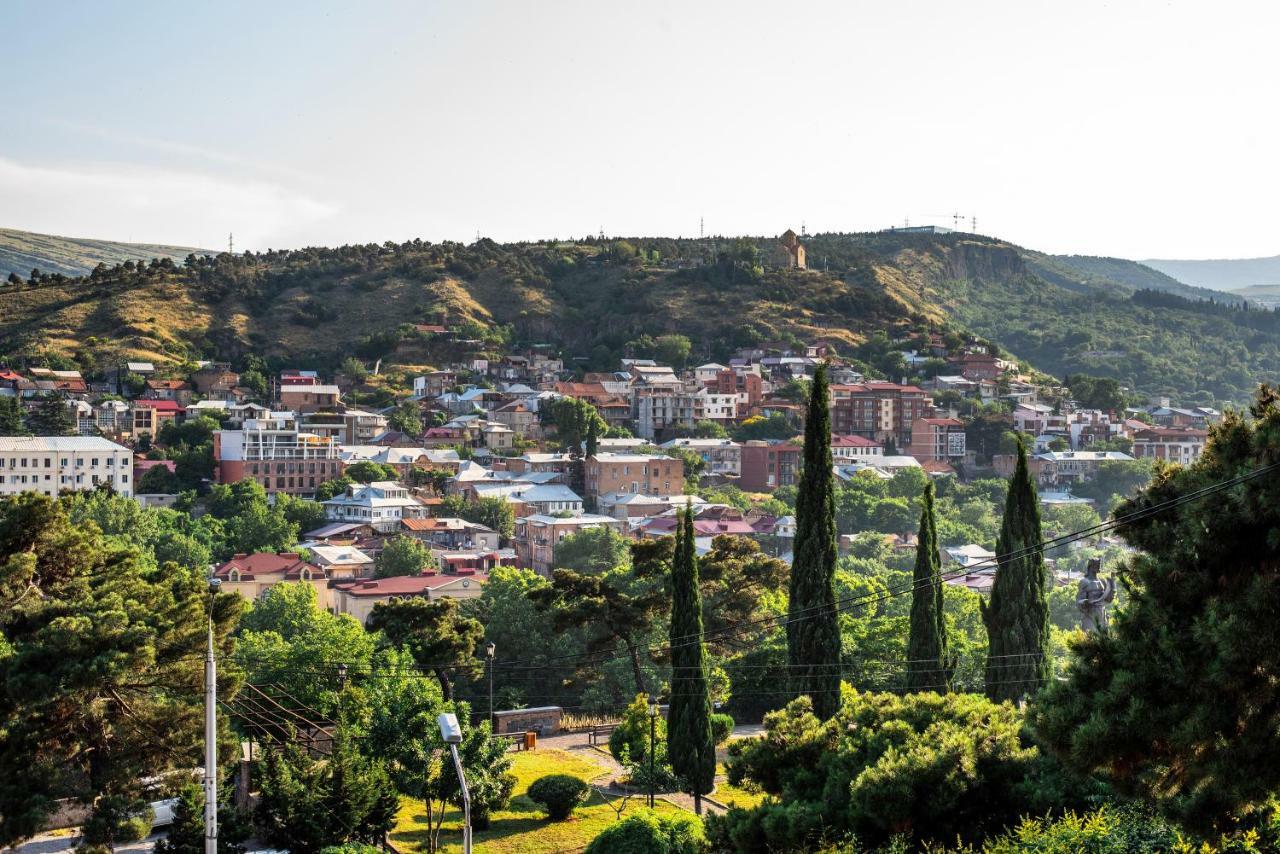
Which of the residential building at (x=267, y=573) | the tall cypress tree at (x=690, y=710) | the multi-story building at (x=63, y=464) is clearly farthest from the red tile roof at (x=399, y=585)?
the tall cypress tree at (x=690, y=710)

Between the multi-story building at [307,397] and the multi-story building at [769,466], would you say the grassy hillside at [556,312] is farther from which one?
the multi-story building at [769,466]

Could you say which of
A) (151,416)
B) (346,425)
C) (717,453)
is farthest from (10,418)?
(717,453)

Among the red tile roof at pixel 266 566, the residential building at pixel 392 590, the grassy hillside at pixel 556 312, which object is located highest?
the grassy hillside at pixel 556 312

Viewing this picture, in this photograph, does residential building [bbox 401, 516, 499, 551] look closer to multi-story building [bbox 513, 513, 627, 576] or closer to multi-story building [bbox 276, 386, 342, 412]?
multi-story building [bbox 513, 513, 627, 576]

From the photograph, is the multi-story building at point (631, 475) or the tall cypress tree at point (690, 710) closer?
the tall cypress tree at point (690, 710)

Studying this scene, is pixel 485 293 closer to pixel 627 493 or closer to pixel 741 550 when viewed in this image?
pixel 627 493

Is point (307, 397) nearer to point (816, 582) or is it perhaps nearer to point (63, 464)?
point (63, 464)

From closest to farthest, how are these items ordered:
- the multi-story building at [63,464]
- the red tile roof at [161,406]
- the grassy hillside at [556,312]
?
the multi-story building at [63,464] < the red tile roof at [161,406] < the grassy hillside at [556,312]
